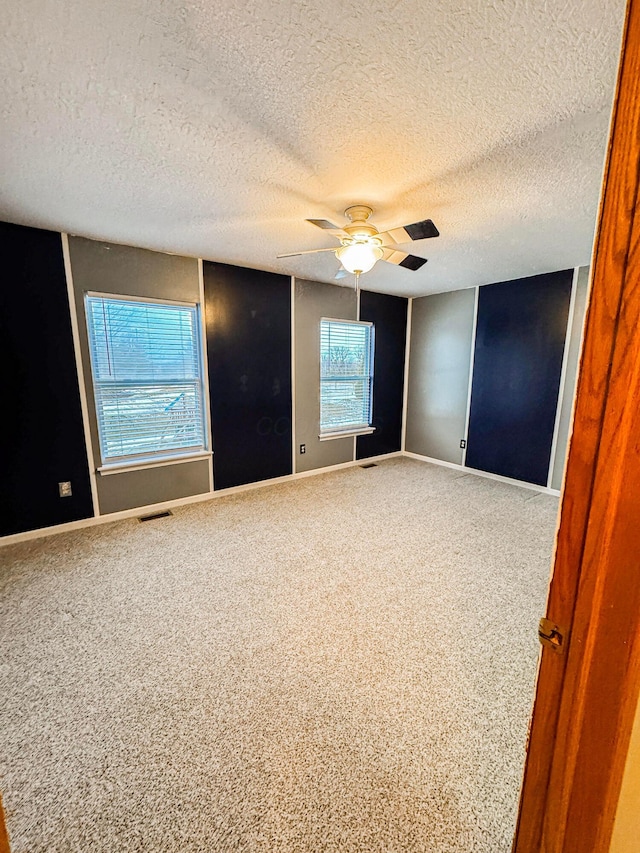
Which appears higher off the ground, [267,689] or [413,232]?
[413,232]

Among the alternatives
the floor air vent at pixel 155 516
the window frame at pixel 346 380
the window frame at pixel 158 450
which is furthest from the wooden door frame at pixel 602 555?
the window frame at pixel 346 380

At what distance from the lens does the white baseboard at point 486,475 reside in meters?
3.74

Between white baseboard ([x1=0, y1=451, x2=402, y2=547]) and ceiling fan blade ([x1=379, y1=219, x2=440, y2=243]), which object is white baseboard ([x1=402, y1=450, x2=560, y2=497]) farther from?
ceiling fan blade ([x1=379, y1=219, x2=440, y2=243])

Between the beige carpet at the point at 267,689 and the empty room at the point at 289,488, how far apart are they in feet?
0.04

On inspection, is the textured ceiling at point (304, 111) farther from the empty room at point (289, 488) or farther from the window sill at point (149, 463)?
the window sill at point (149, 463)

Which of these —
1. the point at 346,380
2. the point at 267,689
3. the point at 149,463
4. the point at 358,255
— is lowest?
the point at 267,689

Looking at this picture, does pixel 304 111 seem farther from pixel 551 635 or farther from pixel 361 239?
pixel 551 635

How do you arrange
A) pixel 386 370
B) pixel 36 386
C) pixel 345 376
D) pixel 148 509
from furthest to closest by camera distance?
pixel 386 370, pixel 345 376, pixel 148 509, pixel 36 386

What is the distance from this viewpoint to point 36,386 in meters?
2.67

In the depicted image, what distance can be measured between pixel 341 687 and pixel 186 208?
109 inches

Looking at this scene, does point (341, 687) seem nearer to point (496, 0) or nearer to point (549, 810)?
point (549, 810)

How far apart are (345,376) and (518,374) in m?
1.99

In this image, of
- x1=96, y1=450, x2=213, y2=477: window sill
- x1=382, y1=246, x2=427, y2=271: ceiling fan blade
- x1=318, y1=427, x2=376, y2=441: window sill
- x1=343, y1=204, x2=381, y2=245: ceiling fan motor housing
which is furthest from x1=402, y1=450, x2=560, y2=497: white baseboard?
x1=343, y1=204, x2=381, y2=245: ceiling fan motor housing

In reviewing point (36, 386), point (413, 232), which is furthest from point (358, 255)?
point (36, 386)
